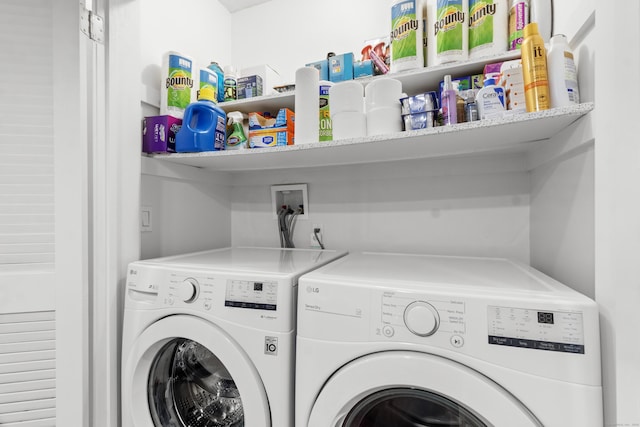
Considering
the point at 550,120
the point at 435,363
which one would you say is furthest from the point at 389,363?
the point at 550,120

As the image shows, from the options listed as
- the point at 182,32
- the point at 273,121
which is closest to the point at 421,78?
the point at 273,121

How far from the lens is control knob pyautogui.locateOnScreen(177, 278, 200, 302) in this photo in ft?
3.47

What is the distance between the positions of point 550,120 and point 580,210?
0.96ft

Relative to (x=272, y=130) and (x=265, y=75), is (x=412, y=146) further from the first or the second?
(x=265, y=75)

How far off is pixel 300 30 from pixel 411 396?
205cm

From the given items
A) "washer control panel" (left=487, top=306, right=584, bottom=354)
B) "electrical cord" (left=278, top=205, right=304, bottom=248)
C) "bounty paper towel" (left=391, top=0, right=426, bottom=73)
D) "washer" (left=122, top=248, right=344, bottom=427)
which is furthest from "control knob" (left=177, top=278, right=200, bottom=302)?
"bounty paper towel" (left=391, top=0, right=426, bottom=73)

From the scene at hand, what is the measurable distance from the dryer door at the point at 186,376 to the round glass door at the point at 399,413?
316mm

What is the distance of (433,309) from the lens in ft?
2.53

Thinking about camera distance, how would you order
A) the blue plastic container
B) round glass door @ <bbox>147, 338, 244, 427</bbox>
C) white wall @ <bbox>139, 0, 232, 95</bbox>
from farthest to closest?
white wall @ <bbox>139, 0, 232, 95</bbox> → the blue plastic container → round glass door @ <bbox>147, 338, 244, 427</bbox>

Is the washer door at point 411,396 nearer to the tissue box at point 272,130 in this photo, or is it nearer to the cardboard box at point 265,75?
the tissue box at point 272,130

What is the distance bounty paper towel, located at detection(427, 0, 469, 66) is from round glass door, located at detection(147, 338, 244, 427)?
1.54 m

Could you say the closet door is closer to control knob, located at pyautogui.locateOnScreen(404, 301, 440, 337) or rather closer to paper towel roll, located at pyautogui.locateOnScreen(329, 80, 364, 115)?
paper towel roll, located at pyautogui.locateOnScreen(329, 80, 364, 115)

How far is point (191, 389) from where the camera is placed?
1254 millimetres

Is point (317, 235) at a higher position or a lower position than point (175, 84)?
lower
